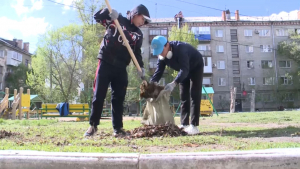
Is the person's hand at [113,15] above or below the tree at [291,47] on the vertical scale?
below

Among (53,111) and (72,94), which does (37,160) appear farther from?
(72,94)

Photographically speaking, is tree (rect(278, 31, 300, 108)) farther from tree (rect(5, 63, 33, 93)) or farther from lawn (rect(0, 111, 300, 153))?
tree (rect(5, 63, 33, 93))

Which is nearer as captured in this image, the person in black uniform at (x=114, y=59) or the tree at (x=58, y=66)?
the person in black uniform at (x=114, y=59)

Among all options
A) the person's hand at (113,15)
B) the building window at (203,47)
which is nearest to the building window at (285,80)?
the building window at (203,47)

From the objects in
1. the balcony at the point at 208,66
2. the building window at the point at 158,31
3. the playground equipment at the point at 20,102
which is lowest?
the playground equipment at the point at 20,102

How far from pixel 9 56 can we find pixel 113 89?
4622 centimetres

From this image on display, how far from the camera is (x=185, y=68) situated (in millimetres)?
3973

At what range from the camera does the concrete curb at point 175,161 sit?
189 centimetres

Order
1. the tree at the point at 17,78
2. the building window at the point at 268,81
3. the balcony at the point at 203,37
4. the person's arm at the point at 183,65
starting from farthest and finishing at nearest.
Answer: the tree at the point at 17,78 < the balcony at the point at 203,37 < the building window at the point at 268,81 < the person's arm at the point at 183,65

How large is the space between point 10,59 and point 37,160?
47.8 m

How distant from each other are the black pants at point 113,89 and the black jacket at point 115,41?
0.11m

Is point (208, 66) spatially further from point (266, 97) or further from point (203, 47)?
point (266, 97)

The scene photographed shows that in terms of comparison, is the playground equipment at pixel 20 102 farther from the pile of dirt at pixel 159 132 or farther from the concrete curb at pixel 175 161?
the concrete curb at pixel 175 161

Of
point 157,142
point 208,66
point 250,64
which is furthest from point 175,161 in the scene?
point 250,64
